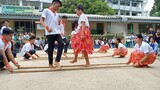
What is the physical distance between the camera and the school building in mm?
21934

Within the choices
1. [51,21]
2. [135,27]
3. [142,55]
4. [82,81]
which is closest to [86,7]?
[135,27]

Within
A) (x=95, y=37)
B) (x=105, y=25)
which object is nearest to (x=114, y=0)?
(x=105, y=25)

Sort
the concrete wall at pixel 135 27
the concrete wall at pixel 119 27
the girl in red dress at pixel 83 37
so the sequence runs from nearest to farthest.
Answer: the girl in red dress at pixel 83 37 < the concrete wall at pixel 119 27 < the concrete wall at pixel 135 27

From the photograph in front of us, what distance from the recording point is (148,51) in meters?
6.50

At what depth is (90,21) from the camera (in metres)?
25.5

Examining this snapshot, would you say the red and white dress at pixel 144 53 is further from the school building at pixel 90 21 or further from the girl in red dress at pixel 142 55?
the school building at pixel 90 21

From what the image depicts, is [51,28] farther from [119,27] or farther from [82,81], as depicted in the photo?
[119,27]

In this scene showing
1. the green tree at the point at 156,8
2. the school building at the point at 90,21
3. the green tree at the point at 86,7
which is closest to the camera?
the school building at the point at 90,21

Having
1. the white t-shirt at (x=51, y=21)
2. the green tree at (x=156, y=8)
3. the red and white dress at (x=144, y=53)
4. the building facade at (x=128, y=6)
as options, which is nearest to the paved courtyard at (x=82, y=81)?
the white t-shirt at (x=51, y=21)

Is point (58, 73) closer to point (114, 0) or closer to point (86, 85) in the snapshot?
point (86, 85)

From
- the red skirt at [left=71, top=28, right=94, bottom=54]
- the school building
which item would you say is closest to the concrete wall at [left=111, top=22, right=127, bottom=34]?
the school building

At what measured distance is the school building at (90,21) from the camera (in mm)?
21934

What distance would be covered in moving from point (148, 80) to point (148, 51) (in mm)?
1850

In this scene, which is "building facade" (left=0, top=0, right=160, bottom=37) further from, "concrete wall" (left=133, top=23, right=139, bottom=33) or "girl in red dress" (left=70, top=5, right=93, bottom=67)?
"girl in red dress" (left=70, top=5, right=93, bottom=67)
